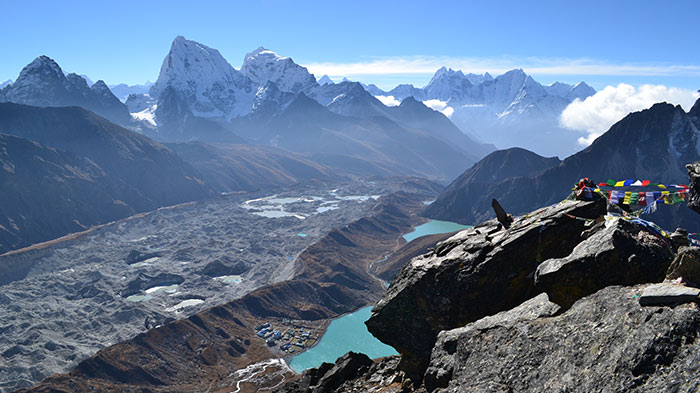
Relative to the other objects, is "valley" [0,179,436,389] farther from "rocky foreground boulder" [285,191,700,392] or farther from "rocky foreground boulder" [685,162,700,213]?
"rocky foreground boulder" [685,162,700,213]

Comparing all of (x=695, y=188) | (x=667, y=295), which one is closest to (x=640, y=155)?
(x=695, y=188)

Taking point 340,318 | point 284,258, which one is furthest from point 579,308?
point 284,258

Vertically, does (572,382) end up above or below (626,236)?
below

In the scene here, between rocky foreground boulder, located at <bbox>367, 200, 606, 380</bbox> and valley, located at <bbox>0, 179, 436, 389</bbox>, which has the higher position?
rocky foreground boulder, located at <bbox>367, 200, 606, 380</bbox>

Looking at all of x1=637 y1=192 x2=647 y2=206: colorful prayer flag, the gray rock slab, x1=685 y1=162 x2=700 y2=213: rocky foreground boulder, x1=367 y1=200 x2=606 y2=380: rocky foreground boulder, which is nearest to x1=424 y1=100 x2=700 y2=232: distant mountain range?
x1=637 y1=192 x2=647 y2=206: colorful prayer flag

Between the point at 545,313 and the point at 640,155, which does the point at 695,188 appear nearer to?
the point at 545,313

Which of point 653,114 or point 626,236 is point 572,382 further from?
point 653,114

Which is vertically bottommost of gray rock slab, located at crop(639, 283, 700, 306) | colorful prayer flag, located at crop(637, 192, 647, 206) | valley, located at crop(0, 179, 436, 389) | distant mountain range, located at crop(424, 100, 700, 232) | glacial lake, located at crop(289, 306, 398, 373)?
glacial lake, located at crop(289, 306, 398, 373)
